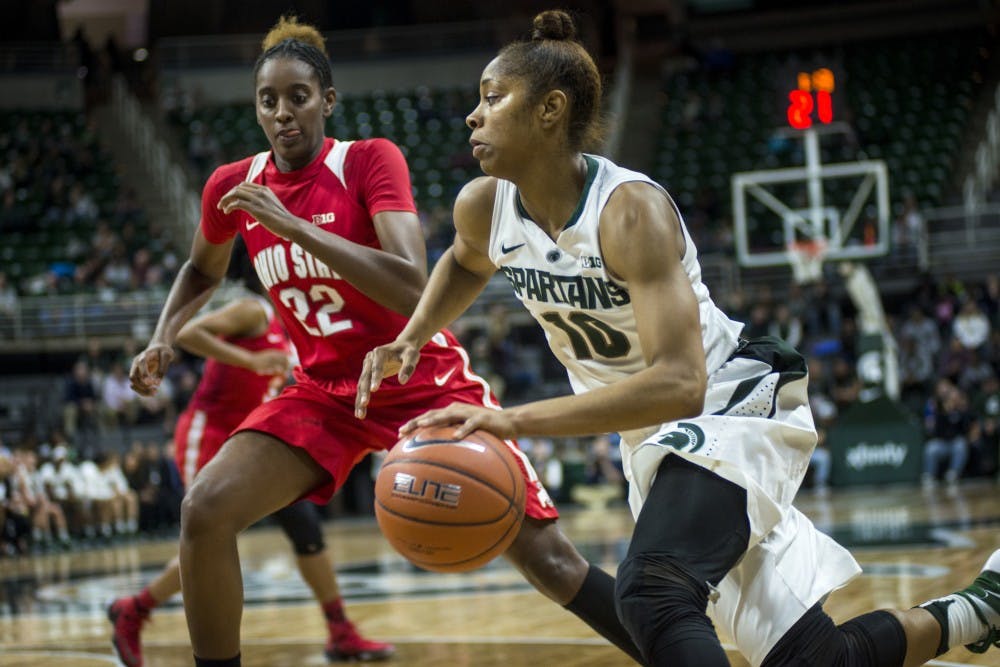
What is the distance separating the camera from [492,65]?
9.84 ft

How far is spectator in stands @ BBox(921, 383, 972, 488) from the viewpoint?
14.3 m

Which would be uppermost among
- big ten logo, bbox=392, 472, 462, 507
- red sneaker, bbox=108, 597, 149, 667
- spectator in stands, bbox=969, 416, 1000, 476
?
big ten logo, bbox=392, 472, 462, 507

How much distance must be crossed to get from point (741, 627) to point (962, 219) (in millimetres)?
16747

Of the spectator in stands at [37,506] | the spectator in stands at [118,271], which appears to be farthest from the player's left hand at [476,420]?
the spectator in stands at [118,271]

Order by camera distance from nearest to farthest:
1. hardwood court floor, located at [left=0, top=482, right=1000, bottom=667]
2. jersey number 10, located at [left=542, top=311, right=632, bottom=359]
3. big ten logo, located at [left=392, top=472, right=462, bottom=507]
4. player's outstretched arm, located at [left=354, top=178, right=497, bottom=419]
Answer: big ten logo, located at [left=392, top=472, right=462, bottom=507], jersey number 10, located at [left=542, top=311, right=632, bottom=359], player's outstretched arm, located at [left=354, top=178, right=497, bottom=419], hardwood court floor, located at [left=0, top=482, right=1000, bottom=667]

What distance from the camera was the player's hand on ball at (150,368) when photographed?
153 inches

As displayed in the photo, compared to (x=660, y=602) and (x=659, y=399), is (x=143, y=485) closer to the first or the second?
(x=660, y=602)

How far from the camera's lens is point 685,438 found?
293 centimetres

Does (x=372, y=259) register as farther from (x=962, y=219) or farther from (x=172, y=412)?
(x=962, y=219)

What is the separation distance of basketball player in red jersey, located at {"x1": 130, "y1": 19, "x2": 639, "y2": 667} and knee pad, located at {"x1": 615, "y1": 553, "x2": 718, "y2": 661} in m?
0.83

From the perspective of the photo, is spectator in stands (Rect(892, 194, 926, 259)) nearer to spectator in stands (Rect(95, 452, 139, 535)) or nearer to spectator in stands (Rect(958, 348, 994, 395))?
spectator in stands (Rect(958, 348, 994, 395))

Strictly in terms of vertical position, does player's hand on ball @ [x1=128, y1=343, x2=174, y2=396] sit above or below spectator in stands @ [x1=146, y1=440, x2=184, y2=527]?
above

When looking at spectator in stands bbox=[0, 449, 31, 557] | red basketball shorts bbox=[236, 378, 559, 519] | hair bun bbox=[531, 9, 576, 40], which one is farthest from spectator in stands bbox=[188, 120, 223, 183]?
hair bun bbox=[531, 9, 576, 40]

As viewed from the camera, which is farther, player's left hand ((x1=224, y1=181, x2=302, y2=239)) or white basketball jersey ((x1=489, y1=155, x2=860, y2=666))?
player's left hand ((x1=224, y1=181, x2=302, y2=239))
